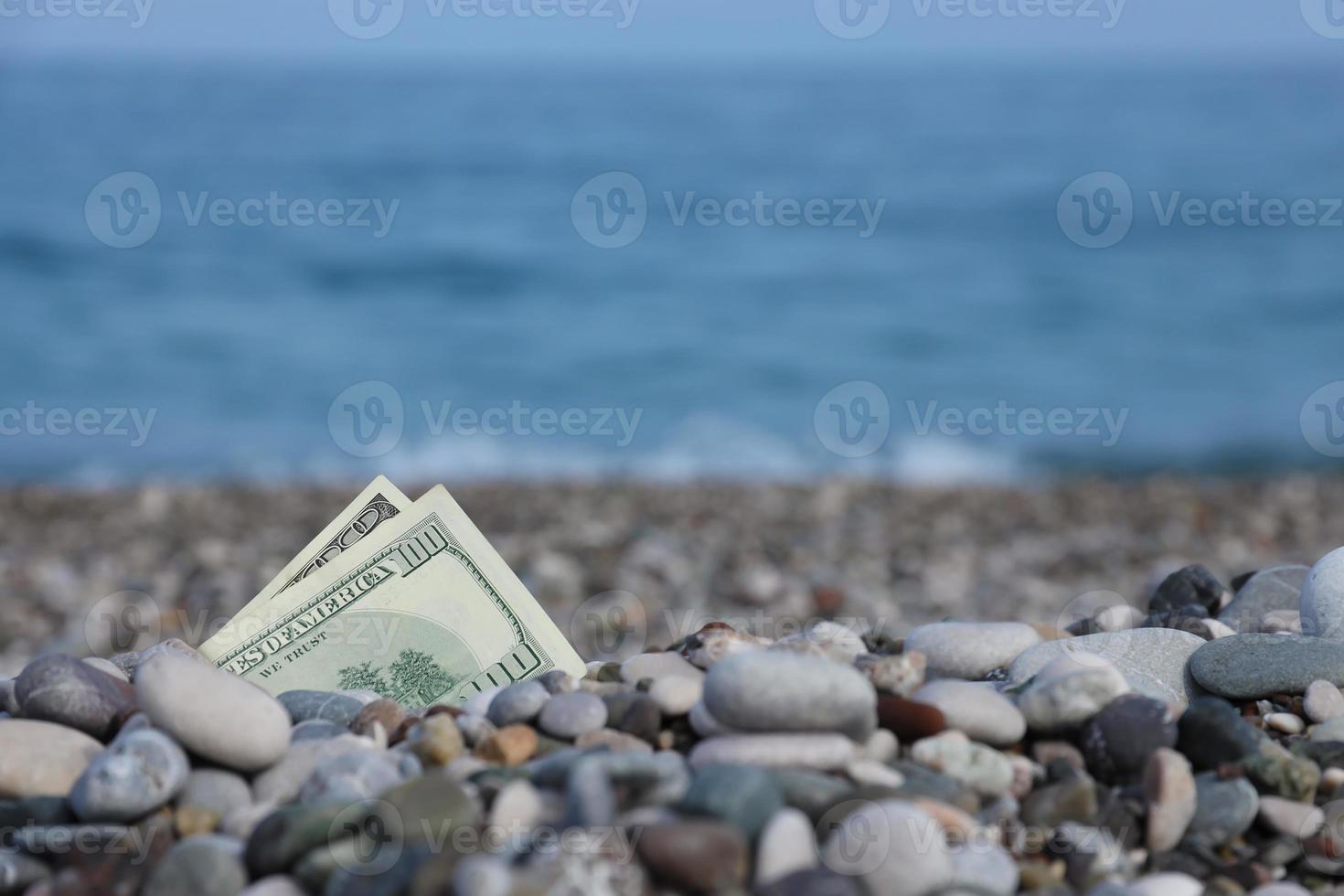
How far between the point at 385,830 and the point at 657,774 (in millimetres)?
412

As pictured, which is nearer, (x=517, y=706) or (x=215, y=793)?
(x=215, y=793)

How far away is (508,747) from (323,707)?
558 millimetres

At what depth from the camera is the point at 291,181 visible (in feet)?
72.0

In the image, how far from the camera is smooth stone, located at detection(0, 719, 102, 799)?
2.05 m

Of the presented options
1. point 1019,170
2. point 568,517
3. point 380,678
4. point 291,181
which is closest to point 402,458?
point 568,517

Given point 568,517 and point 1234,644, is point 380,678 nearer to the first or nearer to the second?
point 1234,644

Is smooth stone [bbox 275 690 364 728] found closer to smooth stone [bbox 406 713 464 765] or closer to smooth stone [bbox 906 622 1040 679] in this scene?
smooth stone [bbox 406 713 464 765]

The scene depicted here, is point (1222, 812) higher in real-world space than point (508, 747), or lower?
lower

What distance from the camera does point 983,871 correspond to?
5.72ft
